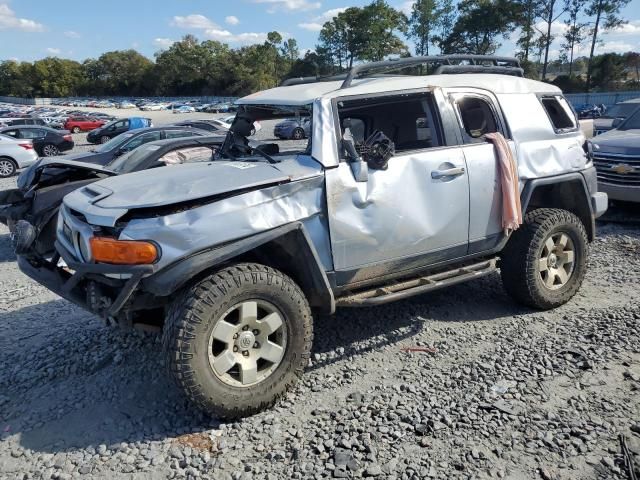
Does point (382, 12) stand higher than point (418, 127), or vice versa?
point (382, 12)

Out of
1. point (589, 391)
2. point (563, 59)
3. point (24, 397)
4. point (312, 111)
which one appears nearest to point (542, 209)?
point (589, 391)

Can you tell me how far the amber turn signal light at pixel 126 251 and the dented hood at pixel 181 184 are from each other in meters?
0.22

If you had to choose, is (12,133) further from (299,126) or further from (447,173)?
(447,173)

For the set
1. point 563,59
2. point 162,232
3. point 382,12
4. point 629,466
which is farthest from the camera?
point 382,12

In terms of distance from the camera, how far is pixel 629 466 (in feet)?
9.04

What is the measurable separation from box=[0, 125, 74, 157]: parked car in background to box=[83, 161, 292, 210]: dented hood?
18.5 m

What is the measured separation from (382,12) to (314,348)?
87.0 m

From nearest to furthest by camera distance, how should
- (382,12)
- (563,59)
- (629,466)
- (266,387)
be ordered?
(629,466)
(266,387)
(563,59)
(382,12)

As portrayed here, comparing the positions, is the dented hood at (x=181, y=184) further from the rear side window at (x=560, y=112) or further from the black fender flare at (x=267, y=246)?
the rear side window at (x=560, y=112)

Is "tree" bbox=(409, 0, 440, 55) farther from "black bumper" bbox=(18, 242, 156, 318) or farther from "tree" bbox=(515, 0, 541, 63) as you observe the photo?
"black bumper" bbox=(18, 242, 156, 318)

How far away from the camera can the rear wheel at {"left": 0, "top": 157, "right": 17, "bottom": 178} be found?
1688 cm

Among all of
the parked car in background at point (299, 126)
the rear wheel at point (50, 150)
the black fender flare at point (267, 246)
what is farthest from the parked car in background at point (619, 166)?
the rear wheel at point (50, 150)

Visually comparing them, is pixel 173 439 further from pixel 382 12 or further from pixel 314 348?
pixel 382 12

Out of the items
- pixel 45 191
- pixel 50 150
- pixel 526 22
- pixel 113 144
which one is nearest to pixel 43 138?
pixel 50 150
